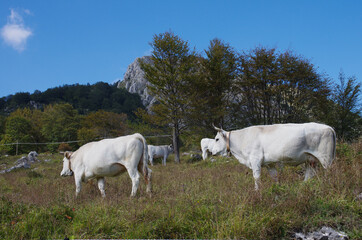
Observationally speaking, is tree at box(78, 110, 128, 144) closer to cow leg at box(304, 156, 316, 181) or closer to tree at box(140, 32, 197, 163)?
tree at box(140, 32, 197, 163)

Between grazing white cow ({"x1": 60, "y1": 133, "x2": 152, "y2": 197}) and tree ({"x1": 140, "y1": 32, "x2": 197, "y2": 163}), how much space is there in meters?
13.7

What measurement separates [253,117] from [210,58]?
260 inches

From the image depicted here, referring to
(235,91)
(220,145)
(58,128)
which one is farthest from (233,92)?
(58,128)

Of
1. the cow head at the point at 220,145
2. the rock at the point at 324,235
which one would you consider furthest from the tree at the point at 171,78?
the rock at the point at 324,235

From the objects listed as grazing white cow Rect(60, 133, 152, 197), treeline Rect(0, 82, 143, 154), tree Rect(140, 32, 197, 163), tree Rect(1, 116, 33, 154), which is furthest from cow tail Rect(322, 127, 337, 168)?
tree Rect(1, 116, 33, 154)

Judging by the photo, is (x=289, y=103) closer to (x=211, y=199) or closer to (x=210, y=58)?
(x=210, y=58)

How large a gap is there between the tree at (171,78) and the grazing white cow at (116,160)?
13.7 m

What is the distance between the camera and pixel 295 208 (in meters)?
4.30

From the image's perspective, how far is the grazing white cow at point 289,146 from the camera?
6.39 metres

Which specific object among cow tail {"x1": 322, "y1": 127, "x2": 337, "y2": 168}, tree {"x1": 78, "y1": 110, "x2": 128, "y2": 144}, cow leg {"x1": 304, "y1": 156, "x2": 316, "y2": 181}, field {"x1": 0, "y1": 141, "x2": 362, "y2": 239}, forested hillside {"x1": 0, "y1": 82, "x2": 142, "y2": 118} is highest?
forested hillside {"x1": 0, "y1": 82, "x2": 142, "y2": 118}

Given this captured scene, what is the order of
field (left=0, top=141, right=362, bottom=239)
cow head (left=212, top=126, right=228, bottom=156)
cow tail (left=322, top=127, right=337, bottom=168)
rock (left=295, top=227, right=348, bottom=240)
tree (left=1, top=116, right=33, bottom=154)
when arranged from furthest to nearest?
tree (left=1, top=116, right=33, bottom=154) < cow head (left=212, top=126, right=228, bottom=156) < cow tail (left=322, top=127, right=337, bottom=168) < field (left=0, top=141, right=362, bottom=239) < rock (left=295, top=227, right=348, bottom=240)

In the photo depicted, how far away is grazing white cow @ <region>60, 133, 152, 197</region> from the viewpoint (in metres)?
7.41

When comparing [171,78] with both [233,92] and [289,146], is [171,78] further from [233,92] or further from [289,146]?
[289,146]

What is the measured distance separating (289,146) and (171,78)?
16137mm
